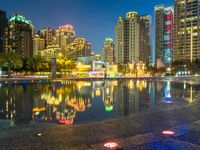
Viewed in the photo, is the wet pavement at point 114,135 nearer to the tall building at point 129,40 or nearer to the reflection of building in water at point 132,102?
the reflection of building in water at point 132,102

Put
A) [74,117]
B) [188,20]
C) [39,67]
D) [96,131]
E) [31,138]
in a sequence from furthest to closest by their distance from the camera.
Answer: [188,20], [39,67], [74,117], [96,131], [31,138]

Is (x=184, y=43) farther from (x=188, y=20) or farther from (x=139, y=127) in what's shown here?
(x=139, y=127)

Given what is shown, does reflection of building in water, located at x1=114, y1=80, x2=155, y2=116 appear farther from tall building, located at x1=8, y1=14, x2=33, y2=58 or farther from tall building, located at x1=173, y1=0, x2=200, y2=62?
tall building, located at x1=8, y1=14, x2=33, y2=58

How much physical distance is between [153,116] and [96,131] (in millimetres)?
3020

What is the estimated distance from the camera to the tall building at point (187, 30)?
154m

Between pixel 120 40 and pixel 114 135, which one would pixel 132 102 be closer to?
pixel 114 135

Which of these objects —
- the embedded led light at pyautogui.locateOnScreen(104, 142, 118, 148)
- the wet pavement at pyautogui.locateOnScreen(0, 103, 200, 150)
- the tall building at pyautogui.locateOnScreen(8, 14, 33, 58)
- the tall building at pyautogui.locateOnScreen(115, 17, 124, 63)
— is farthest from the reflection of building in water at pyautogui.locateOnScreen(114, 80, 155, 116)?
the tall building at pyautogui.locateOnScreen(8, 14, 33, 58)

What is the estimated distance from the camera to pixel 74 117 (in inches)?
387

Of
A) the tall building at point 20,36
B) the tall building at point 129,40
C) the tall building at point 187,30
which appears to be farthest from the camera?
the tall building at point 20,36

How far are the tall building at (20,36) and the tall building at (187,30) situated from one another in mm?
115491

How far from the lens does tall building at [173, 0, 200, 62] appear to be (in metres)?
154

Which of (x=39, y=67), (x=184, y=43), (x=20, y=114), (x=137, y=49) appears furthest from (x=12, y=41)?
(x=20, y=114)

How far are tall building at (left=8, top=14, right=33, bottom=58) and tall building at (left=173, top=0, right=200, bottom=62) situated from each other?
115m

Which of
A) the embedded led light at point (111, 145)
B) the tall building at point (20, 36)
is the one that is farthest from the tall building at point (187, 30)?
the embedded led light at point (111, 145)
